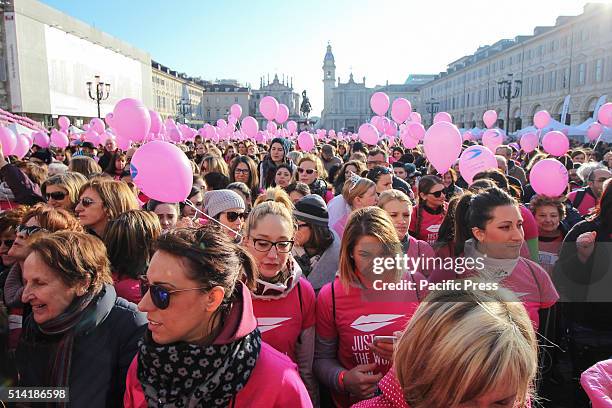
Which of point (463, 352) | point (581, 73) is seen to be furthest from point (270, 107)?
point (581, 73)

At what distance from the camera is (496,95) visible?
6012cm

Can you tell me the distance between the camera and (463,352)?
A: 4.21 feet

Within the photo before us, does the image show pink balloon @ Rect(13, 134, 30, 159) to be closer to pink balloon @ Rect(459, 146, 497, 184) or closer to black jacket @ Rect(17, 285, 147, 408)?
pink balloon @ Rect(459, 146, 497, 184)

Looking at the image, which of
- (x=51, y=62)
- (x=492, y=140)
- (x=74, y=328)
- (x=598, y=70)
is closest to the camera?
(x=74, y=328)

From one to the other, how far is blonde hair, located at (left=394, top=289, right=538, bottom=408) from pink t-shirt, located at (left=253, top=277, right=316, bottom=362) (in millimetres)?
1017

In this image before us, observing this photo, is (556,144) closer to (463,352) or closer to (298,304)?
(298,304)

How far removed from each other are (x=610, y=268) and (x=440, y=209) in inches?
63.8

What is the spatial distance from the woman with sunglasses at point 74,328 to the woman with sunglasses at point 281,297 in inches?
24.4

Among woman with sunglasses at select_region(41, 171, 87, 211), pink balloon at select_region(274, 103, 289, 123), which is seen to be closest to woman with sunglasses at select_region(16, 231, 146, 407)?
woman with sunglasses at select_region(41, 171, 87, 211)

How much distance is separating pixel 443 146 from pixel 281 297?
4377 millimetres

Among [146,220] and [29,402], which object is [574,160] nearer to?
[146,220]

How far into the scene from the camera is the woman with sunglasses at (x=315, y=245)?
3115 mm

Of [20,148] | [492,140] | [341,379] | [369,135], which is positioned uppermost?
[369,135]

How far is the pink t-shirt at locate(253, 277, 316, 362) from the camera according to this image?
2.33m
